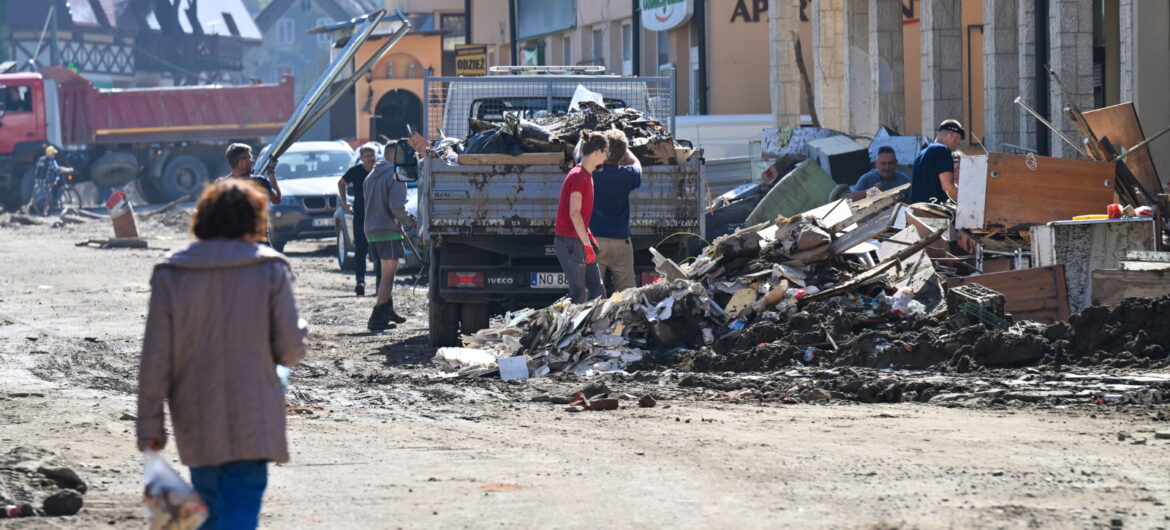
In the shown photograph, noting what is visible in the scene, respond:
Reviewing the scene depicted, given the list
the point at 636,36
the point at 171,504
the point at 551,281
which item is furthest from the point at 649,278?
the point at 636,36

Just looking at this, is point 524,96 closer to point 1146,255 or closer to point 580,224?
point 580,224

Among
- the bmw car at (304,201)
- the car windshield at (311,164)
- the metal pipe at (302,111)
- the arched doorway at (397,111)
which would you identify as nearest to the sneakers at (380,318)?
the metal pipe at (302,111)

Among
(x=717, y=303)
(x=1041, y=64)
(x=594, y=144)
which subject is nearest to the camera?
(x=594, y=144)

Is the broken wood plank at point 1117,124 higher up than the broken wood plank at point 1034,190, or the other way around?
the broken wood plank at point 1117,124

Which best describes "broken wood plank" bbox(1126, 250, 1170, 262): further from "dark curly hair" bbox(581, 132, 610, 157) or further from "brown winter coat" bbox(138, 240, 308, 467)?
"brown winter coat" bbox(138, 240, 308, 467)

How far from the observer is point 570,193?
11031 mm

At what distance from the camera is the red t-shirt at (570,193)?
11023 mm

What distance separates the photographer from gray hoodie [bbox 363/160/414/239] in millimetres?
14852

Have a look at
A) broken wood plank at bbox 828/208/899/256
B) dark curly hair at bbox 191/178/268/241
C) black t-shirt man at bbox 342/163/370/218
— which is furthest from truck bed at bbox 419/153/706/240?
dark curly hair at bbox 191/178/268/241

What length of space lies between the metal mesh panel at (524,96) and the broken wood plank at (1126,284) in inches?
196

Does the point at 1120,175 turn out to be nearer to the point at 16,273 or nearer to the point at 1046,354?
the point at 1046,354

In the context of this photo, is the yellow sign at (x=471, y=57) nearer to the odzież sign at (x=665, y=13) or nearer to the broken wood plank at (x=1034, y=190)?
the odzież sign at (x=665, y=13)

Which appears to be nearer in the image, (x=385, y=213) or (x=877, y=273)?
(x=877, y=273)

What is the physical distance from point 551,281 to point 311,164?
15580 mm
